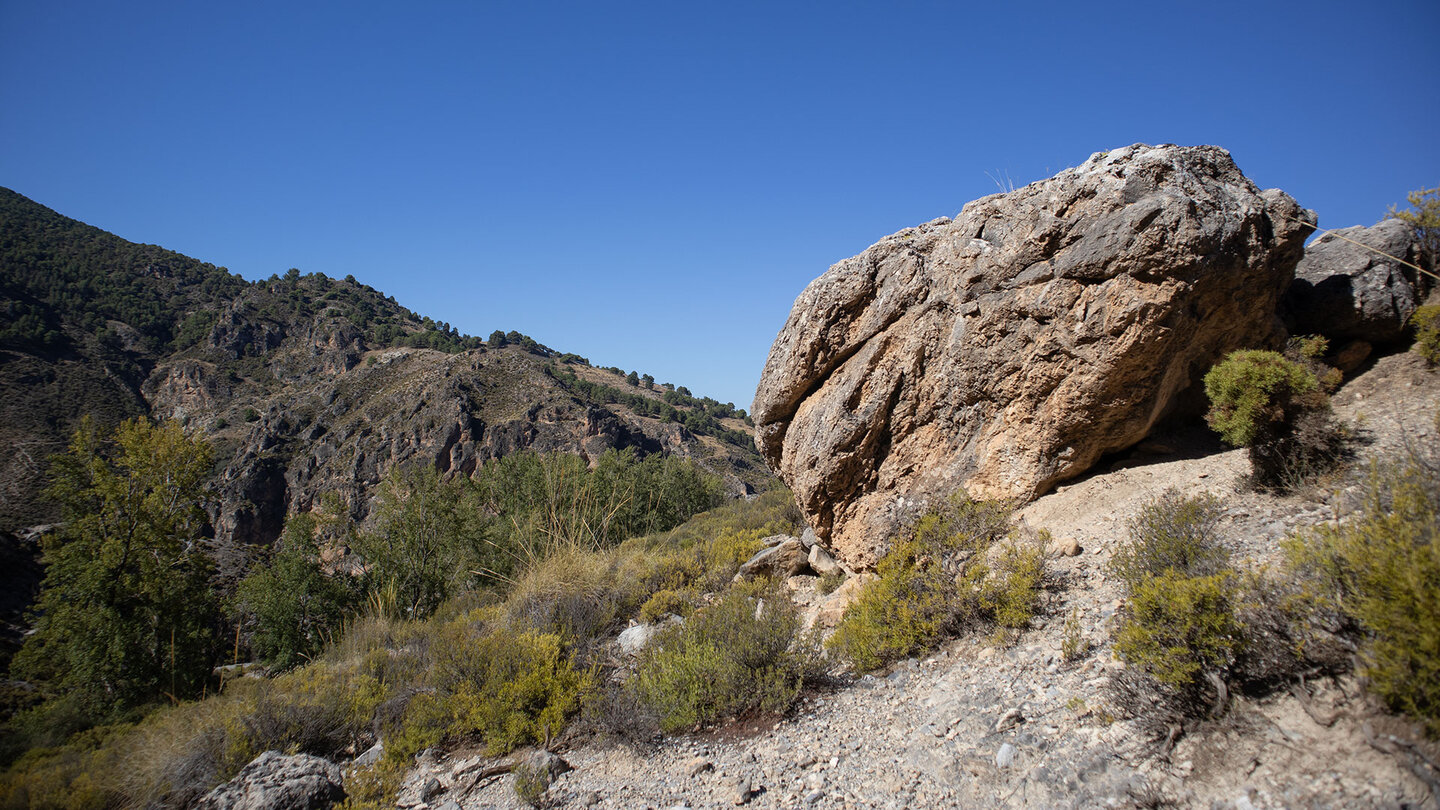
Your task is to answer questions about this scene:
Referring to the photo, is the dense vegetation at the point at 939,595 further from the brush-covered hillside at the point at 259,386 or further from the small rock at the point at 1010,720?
the brush-covered hillside at the point at 259,386

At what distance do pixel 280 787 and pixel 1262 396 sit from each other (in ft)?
27.0

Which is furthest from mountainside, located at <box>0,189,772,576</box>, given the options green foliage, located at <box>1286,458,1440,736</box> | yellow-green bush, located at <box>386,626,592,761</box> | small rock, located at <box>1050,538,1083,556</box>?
green foliage, located at <box>1286,458,1440,736</box>

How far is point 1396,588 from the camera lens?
7.38ft

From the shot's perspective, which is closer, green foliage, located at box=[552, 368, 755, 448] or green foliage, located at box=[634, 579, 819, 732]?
green foliage, located at box=[634, 579, 819, 732]

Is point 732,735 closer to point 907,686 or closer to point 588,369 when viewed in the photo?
point 907,686

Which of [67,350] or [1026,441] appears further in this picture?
[67,350]

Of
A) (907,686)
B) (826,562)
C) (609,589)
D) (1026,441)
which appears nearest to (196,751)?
(609,589)

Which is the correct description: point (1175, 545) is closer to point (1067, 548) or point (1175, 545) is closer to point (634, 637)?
point (1067, 548)

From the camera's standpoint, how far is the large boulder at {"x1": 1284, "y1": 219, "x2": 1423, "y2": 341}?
237 inches

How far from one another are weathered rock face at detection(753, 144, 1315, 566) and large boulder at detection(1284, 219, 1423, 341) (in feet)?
2.08

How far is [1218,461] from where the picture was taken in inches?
219

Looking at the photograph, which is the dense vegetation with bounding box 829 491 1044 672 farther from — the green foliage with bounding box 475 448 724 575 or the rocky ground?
the green foliage with bounding box 475 448 724 575

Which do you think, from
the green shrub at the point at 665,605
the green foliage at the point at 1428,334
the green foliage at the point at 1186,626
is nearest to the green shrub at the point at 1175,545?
the green foliage at the point at 1186,626

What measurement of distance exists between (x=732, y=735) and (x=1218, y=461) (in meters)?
5.24
